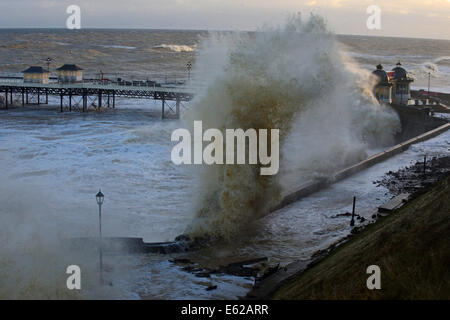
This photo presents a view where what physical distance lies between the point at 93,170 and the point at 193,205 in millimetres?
5768

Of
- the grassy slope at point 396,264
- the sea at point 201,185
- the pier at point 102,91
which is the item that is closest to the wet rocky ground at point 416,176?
the sea at point 201,185

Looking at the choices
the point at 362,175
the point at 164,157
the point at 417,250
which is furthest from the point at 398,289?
the point at 164,157

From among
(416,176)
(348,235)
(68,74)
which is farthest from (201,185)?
(68,74)

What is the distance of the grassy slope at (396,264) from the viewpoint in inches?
294

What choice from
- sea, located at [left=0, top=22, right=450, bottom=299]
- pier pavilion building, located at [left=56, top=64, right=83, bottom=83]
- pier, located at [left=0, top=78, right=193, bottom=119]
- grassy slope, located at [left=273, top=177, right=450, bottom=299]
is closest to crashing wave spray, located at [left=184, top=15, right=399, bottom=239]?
sea, located at [left=0, top=22, right=450, bottom=299]

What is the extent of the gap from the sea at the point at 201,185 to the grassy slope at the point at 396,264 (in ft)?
5.47

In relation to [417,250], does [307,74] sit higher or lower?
higher

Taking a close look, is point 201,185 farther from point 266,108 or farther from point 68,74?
point 68,74

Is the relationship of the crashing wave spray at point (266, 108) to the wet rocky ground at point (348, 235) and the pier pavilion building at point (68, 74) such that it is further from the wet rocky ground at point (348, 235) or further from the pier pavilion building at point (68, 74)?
the pier pavilion building at point (68, 74)

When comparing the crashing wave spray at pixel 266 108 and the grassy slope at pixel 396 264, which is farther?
the crashing wave spray at pixel 266 108

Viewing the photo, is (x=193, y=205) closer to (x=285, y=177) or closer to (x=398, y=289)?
(x=285, y=177)

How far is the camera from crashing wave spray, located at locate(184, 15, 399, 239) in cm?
1436

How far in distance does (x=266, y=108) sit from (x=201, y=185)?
8.97 feet
